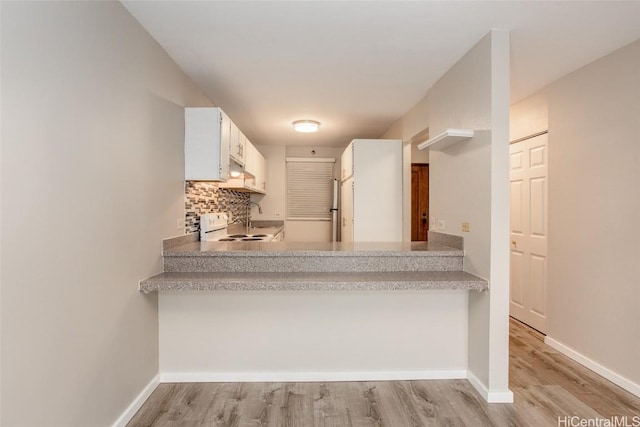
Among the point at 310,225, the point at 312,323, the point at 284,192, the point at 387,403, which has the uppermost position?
the point at 284,192

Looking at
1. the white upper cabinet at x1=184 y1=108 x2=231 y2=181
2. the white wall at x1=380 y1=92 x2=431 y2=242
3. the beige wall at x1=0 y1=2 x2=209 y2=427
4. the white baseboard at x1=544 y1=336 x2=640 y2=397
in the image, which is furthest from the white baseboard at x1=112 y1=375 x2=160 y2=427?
the white baseboard at x1=544 y1=336 x2=640 y2=397

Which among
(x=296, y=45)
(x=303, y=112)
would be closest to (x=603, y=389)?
(x=296, y=45)

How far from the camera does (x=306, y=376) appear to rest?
2502 millimetres

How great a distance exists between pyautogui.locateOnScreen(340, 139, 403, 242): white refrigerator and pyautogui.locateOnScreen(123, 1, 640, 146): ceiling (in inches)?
28.6

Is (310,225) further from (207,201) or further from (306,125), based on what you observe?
(207,201)

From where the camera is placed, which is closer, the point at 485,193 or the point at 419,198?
the point at 485,193

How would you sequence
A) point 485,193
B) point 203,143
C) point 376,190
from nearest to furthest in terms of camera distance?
point 485,193 < point 203,143 < point 376,190

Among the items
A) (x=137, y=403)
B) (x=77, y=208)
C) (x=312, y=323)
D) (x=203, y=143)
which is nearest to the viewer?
(x=77, y=208)

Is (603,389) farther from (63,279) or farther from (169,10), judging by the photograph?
(169,10)

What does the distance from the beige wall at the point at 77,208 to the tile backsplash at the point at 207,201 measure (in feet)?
2.12

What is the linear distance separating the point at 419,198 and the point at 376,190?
6.66ft

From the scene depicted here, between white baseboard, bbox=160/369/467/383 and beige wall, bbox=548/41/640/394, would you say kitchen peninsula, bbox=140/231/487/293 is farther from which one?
beige wall, bbox=548/41/640/394

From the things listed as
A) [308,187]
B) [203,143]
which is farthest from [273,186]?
[203,143]

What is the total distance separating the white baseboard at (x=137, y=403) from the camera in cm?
194
